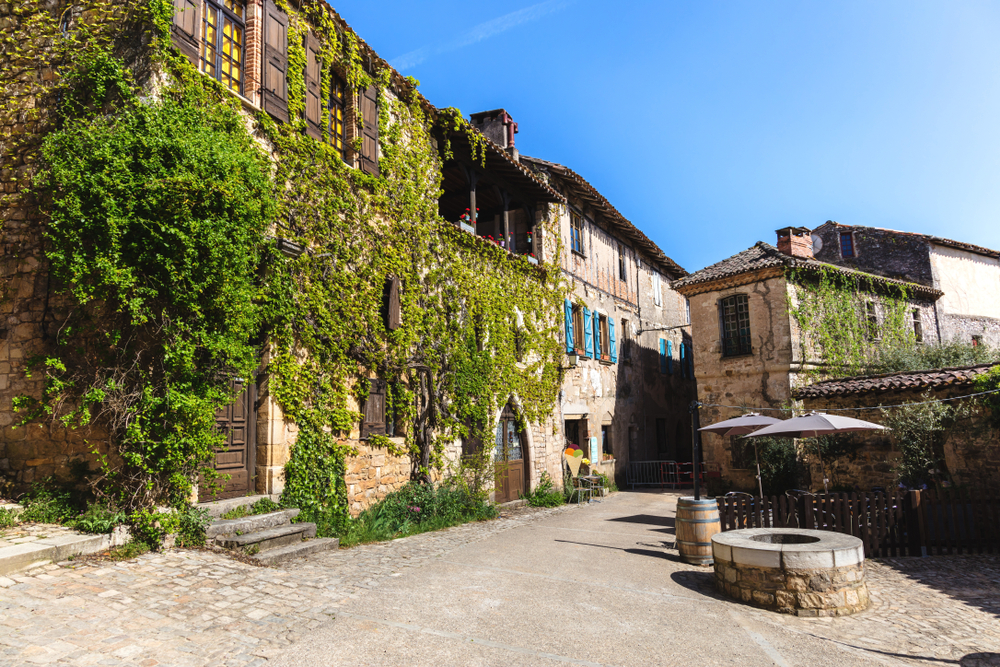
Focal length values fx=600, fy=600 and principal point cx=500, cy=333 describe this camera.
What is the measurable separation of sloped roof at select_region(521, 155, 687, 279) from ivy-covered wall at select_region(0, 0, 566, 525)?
280 inches

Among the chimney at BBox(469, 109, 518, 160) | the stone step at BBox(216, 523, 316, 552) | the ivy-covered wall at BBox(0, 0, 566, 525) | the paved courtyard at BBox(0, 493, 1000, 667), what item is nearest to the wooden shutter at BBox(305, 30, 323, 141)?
the ivy-covered wall at BBox(0, 0, 566, 525)

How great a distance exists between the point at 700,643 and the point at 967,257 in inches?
906

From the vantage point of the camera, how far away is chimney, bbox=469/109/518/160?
15398 millimetres

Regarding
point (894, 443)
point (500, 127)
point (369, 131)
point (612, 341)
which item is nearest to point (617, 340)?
point (612, 341)

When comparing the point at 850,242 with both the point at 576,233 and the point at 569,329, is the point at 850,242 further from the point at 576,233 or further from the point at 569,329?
the point at 569,329

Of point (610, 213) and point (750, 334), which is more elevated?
point (610, 213)

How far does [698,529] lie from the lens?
765 centimetres

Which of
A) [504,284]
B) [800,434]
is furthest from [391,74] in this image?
[800,434]

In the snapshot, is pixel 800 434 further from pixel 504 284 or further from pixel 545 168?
pixel 545 168

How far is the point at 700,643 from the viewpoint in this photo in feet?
15.7

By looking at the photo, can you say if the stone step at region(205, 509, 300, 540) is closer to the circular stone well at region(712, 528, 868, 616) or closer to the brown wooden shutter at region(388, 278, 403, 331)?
the brown wooden shutter at region(388, 278, 403, 331)

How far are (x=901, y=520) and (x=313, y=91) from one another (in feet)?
34.7

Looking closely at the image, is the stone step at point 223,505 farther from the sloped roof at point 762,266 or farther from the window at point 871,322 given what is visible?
the window at point 871,322

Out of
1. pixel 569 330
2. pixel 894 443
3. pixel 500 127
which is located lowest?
pixel 894 443
